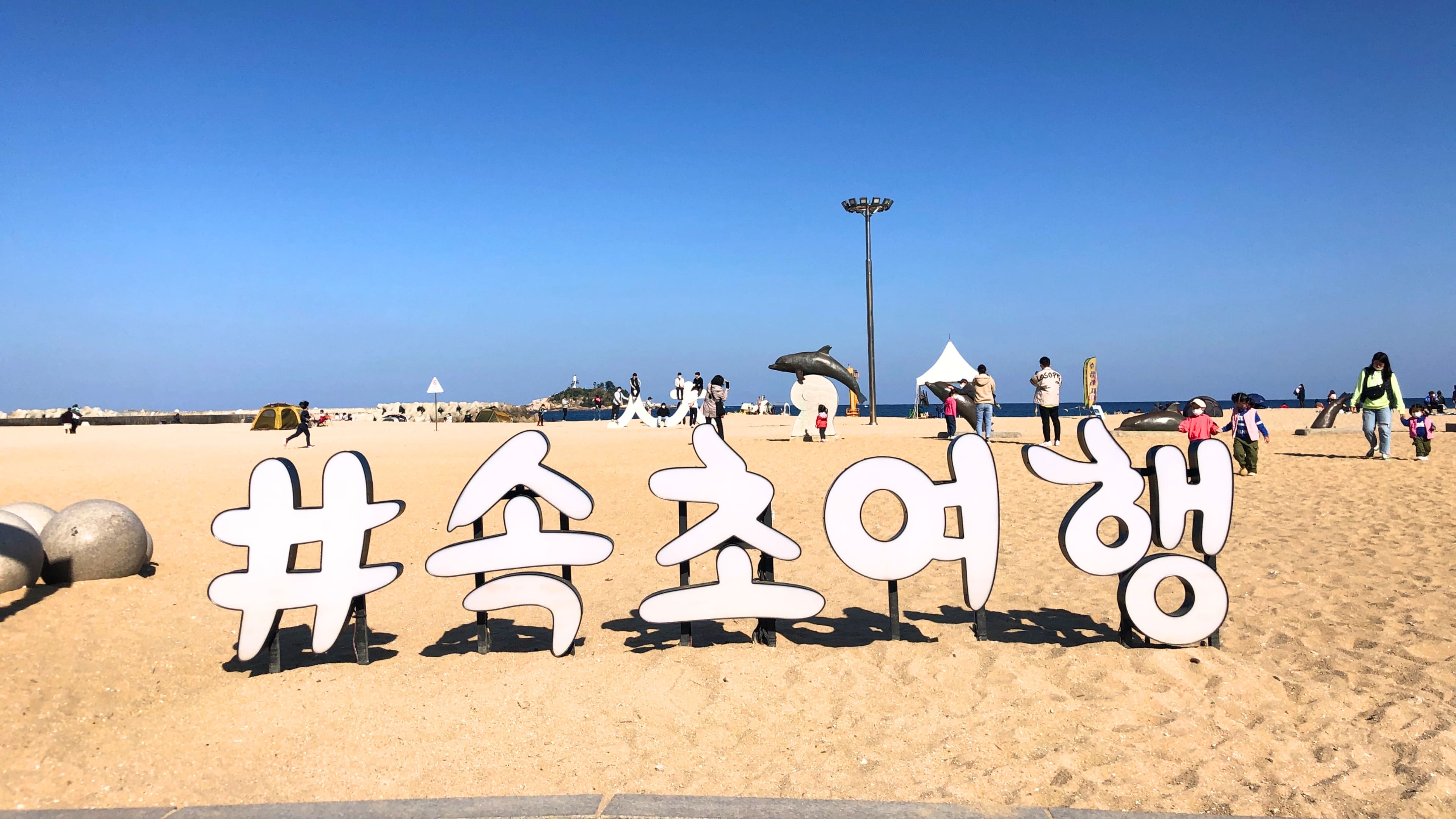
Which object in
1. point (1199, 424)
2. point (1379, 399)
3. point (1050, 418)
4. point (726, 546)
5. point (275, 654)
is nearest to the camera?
point (275, 654)

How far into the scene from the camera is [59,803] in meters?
4.28

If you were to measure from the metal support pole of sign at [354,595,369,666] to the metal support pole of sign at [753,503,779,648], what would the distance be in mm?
2945

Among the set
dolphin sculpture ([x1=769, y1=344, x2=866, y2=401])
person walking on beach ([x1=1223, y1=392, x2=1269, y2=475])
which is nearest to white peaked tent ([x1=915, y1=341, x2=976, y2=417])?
dolphin sculpture ([x1=769, y1=344, x2=866, y2=401])

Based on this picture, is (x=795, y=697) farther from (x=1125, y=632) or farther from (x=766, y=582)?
(x=1125, y=632)

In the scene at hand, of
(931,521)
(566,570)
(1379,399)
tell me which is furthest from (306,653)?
(1379,399)

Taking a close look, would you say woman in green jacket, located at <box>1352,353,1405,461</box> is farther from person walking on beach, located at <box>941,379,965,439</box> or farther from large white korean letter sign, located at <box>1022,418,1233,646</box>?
large white korean letter sign, located at <box>1022,418,1233,646</box>

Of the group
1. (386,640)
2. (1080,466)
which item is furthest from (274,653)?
(1080,466)

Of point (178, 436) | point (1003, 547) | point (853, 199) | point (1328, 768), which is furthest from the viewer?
point (853, 199)

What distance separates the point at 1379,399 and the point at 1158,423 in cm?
781

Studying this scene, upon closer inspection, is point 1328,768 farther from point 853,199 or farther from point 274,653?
point 853,199

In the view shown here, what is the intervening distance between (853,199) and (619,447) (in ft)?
65.0

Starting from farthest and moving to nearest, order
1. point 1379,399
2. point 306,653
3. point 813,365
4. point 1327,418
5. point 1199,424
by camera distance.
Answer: point 813,365
point 1327,418
point 1379,399
point 1199,424
point 306,653

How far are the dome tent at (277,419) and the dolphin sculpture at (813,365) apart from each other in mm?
22603

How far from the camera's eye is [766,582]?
631 cm
